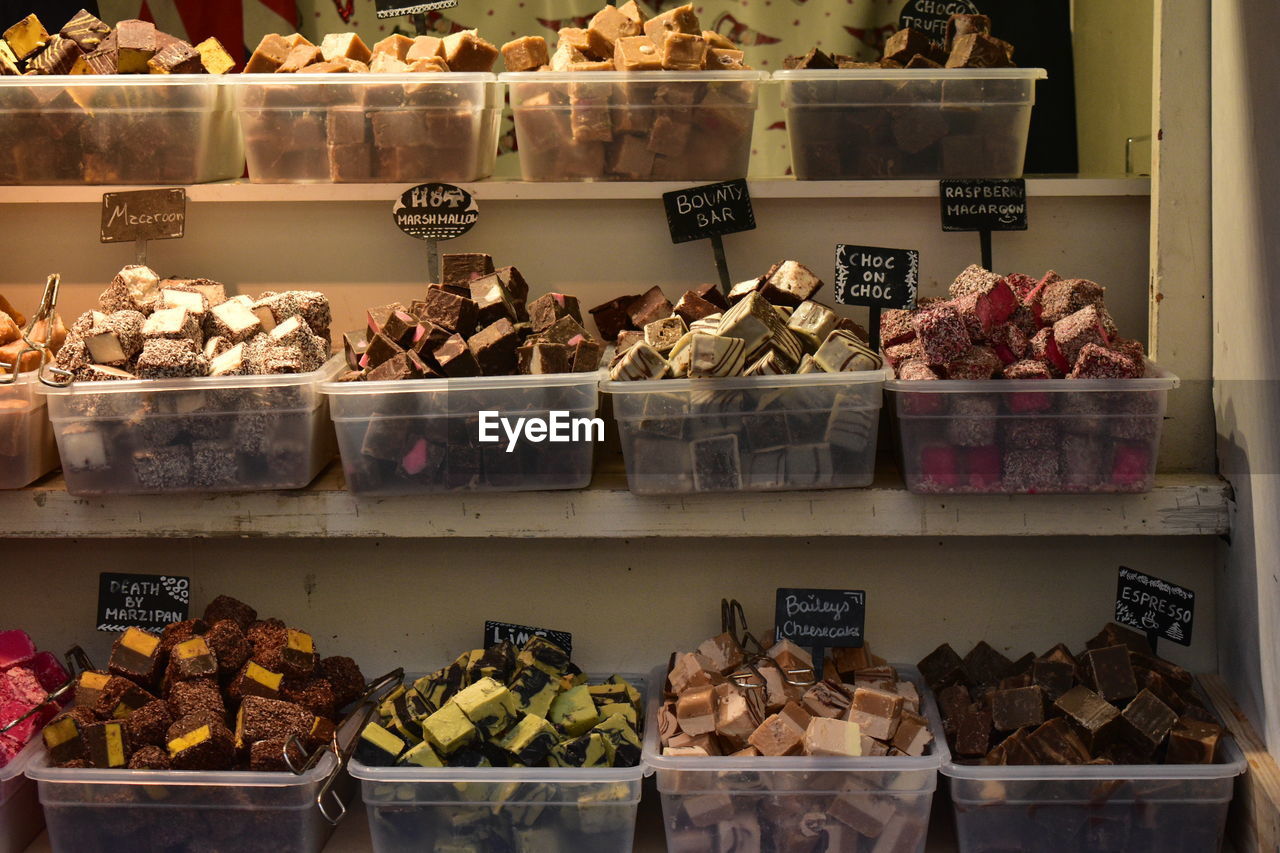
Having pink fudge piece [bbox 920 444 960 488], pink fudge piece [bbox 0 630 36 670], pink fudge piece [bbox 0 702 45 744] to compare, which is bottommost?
pink fudge piece [bbox 0 702 45 744]

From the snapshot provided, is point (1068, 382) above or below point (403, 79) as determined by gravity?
below

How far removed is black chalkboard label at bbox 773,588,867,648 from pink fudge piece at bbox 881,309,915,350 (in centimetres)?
46

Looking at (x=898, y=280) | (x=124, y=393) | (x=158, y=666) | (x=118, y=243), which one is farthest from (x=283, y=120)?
(x=898, y=280)

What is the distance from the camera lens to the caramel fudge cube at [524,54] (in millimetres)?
2076

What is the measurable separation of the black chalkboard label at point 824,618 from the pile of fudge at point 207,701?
0.73 m

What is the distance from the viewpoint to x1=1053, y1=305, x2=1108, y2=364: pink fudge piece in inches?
70.1

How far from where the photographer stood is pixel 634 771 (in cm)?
174

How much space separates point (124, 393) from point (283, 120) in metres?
0.55

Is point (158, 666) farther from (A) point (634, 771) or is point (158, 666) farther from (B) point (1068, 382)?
(B) point (1068, 382)

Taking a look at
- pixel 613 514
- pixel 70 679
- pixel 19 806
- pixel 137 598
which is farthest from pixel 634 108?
pixel 19 806

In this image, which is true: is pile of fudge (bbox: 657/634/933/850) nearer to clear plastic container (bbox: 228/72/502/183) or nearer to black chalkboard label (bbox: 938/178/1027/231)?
black chalkboard label (bbox: 938/178/1027/231)

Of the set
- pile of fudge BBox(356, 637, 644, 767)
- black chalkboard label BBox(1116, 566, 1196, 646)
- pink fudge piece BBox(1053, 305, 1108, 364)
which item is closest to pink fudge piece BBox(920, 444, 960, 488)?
pink fudge piece BBox(1053, 305, 1108, 364)

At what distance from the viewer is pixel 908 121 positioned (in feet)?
6.68

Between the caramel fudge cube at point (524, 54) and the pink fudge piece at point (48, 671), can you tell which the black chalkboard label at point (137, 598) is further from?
the caramel fudge cube at point (524, 54)
